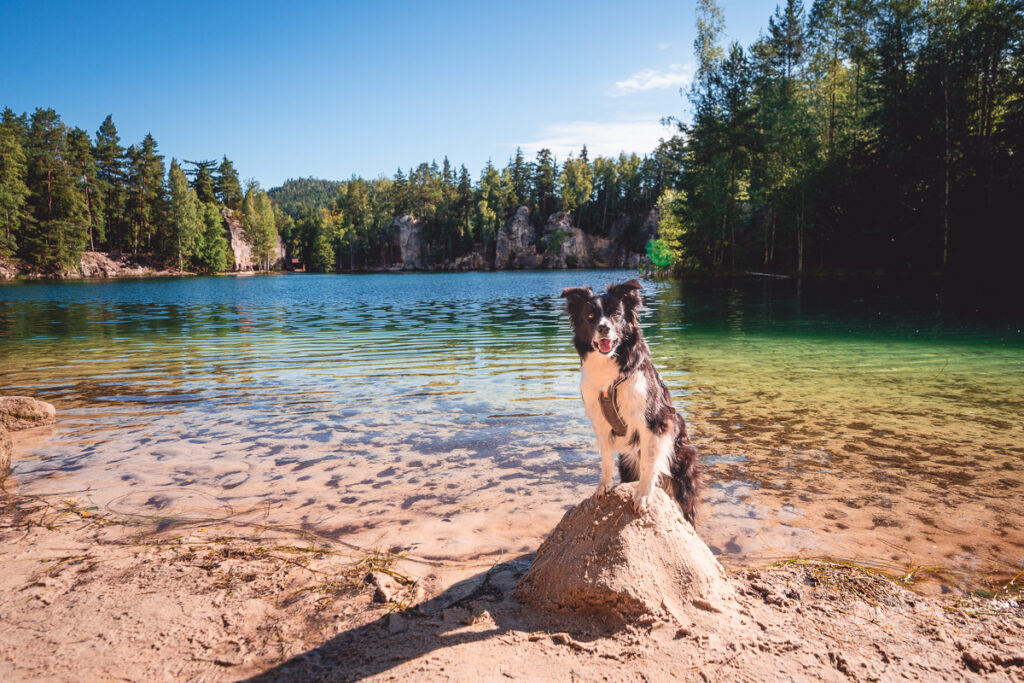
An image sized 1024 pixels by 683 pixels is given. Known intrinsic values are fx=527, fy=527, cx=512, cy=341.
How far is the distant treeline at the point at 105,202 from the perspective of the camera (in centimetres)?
7375

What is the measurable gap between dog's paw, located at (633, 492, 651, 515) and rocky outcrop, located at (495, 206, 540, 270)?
132 meters

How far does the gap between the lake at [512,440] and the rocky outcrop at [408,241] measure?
426 feet

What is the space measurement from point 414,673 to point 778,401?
360 inches

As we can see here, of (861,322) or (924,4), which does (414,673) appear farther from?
(924,4)

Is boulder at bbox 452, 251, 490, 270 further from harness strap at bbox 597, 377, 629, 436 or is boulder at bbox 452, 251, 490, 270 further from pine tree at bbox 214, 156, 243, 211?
harness strap at bbox 597, 377, 629, 436

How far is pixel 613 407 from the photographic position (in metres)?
4.06

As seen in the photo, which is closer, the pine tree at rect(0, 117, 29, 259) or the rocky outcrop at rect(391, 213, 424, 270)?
the pine tree at rect(0, 117, 29, 259)

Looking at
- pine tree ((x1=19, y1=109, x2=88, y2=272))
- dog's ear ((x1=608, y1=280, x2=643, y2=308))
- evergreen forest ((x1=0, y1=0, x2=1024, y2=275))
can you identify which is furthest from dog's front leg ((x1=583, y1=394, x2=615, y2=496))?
pine tree ((x1=19, y1=109, x2=88, y2=272))

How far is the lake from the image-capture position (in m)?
5.06

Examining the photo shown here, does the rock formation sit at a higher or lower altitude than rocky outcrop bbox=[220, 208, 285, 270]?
lower

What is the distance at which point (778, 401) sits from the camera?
10070 mm

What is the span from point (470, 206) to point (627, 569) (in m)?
144

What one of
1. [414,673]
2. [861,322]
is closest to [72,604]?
[414,673]

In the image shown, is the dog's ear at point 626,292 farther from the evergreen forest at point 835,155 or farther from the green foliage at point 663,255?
the green foliage at point 663,255
